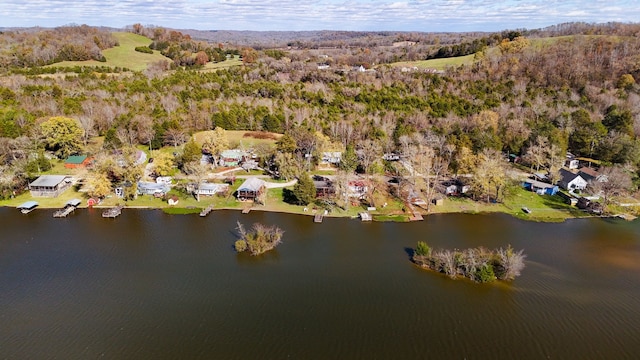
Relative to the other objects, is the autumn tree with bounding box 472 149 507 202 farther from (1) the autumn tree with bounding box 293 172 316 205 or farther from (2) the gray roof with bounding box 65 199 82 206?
(2) the gray roof with bounding box 65 199 82 206

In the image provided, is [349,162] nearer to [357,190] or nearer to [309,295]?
[357,190]

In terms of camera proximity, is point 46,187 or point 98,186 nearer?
point 98,186

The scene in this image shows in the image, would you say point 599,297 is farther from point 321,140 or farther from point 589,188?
point 321,140

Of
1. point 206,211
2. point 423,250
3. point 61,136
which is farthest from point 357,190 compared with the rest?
point 61,136

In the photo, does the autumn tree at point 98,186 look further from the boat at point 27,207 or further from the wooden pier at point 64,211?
the boat at point 27,207

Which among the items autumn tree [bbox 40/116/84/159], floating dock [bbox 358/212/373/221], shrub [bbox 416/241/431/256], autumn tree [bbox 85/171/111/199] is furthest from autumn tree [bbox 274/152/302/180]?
autumn tree [bbox 40/116/84/159]

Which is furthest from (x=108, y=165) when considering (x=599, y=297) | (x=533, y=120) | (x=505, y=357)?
(x=533, y=120)

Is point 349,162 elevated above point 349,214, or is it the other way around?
point 349,162
